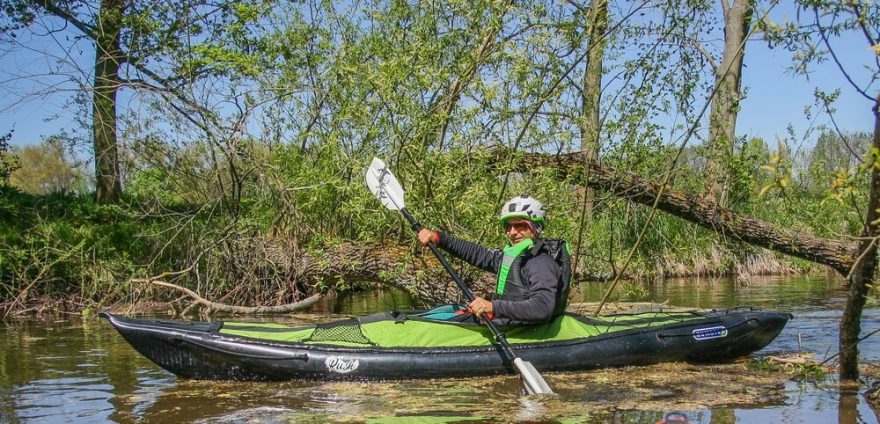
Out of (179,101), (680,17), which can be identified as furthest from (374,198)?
(680,17)

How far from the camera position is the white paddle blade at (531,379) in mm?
5156

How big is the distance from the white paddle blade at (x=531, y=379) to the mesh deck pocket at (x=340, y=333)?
0.98 meters

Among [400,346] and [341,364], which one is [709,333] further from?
[341,364]

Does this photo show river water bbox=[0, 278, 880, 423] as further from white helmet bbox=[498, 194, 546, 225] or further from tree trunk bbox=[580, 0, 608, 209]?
tree trunk bbox=[580, 0, 608, 209]

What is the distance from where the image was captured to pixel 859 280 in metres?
4.68

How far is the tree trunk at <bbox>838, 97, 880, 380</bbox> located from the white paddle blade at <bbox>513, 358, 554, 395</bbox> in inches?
66.3

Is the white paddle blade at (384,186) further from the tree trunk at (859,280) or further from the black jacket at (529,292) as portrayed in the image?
the tree trunk at (859,280)

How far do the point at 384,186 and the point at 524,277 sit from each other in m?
1.62

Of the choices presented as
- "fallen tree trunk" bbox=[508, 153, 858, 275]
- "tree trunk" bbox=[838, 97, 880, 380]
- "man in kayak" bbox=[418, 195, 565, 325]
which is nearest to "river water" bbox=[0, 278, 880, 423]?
"tree trunk" bbox=[838, 97, 880, 380]

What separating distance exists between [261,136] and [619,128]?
136 inches

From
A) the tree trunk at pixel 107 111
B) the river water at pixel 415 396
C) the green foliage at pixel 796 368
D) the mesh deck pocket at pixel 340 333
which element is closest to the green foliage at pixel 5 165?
the tree trunk at pixel 107 111

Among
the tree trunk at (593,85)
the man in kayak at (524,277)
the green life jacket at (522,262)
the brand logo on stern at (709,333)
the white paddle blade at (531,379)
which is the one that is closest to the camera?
the white paddle blade at (531,379)

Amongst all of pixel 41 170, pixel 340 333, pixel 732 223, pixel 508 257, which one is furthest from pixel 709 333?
pixel 41 170

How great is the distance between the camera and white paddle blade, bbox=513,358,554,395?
5156mm
